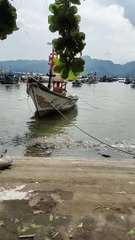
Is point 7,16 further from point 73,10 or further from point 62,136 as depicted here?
point 62,136

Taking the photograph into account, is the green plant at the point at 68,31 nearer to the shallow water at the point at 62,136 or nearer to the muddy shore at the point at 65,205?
the muddy shore at the point at 65,205

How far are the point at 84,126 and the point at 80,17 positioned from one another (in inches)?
980

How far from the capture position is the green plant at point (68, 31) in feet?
9.68

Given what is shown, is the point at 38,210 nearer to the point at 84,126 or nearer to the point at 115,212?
the point at 115,212

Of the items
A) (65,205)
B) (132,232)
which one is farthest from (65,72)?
(65,205)

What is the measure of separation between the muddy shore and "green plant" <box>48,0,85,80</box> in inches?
75.2

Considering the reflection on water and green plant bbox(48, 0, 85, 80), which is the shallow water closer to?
the reflection on water

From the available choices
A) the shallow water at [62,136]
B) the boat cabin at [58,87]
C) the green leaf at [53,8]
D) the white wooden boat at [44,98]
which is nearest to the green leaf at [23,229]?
the green leaf at [53,8]

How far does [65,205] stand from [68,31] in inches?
99.1

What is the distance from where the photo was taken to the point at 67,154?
17.0m

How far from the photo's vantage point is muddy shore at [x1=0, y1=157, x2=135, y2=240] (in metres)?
4.11

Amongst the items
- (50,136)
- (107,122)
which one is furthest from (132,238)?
(107,122)

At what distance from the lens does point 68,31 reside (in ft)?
9.77

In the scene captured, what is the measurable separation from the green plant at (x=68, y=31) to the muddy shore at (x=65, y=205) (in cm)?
191
